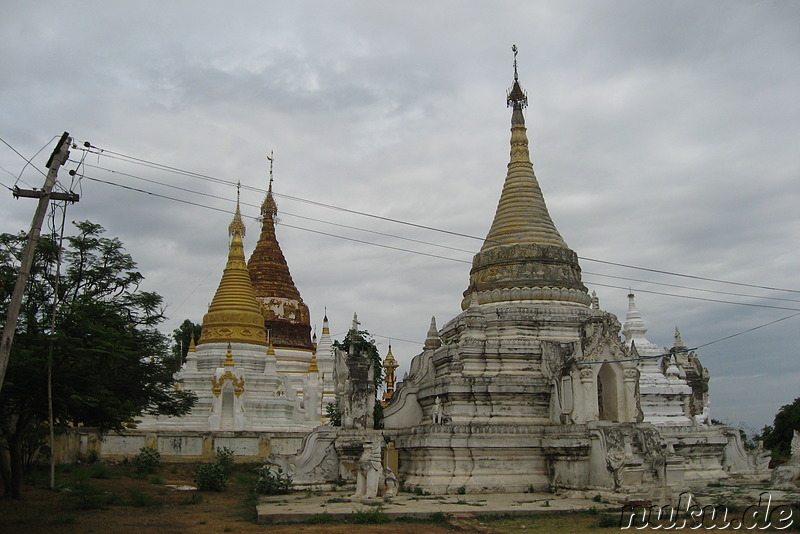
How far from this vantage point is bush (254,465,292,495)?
73.6 feet

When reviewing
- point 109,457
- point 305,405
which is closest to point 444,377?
point 109,457

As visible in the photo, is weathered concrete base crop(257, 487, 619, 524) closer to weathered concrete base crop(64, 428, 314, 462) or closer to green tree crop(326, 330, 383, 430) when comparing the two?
green tree crop(326, 330, 383, 430)

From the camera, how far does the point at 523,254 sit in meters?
29.7

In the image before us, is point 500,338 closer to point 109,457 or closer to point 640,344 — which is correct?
point 640,344

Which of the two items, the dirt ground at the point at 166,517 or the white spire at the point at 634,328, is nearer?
the dirt ground at the point at 166,517

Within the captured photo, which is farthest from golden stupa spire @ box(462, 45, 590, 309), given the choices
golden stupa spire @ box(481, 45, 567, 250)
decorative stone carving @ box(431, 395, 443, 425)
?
decorative stone carving @ box(431, 395, 443, 425)

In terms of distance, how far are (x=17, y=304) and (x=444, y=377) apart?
14482 mm

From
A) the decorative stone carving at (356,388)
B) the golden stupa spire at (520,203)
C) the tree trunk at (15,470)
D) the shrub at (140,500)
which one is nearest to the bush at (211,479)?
the shrub at (140,500)

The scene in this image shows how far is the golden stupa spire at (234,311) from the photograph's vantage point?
48188mm

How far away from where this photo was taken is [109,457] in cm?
3616

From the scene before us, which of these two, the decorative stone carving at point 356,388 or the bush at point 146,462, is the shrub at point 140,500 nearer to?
the decorative stone carving at point 356,388

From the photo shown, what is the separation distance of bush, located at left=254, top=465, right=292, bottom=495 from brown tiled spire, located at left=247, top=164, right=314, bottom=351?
1299 inches

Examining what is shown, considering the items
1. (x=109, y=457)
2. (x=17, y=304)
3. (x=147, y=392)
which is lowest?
(x=109, y=457)

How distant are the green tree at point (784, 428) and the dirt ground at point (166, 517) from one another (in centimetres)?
3541
